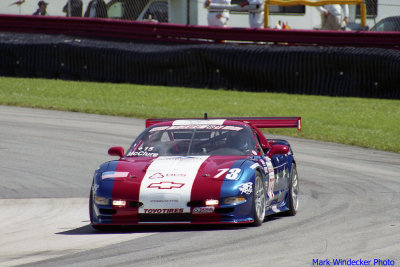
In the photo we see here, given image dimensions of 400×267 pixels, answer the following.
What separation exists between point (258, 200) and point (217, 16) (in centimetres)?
1541

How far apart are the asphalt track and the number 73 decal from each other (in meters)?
0.50

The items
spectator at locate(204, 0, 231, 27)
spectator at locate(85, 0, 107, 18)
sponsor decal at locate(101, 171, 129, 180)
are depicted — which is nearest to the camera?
sponsor decal at locate(101, 171, 129, 180)

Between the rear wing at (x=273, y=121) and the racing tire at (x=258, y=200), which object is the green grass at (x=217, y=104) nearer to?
the rear wing at (x=273, y=121)

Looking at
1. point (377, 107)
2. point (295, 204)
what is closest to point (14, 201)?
point (295, 204)

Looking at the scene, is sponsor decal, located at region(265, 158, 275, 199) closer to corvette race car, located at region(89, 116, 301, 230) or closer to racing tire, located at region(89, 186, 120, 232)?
corvette race car, located at region(89, 116, 301, 230)

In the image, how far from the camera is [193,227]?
27.6 feet

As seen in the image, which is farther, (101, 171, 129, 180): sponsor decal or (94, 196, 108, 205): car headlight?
(101, 171, 129, 180): sponsor decal

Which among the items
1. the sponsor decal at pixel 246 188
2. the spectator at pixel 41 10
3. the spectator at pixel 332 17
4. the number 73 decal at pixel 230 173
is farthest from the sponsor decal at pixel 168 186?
the spectator at pixel 41 10

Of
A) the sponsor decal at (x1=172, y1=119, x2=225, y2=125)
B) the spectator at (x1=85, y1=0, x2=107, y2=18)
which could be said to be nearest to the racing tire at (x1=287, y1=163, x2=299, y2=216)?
the sponsor decal at (x1=172, y1=119, x2=225, y2=125)

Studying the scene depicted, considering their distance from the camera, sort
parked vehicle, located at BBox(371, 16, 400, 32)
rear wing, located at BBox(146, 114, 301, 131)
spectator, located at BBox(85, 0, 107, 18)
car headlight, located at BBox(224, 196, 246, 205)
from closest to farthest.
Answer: car headlight, located at BBox(224, 196, 246, 205), rear wing, located at BBox(146, 114, 301, 131), parked vehicle, located at BBox(371, 16, 400, 32), spectator, located at BBox(85, 0, 107, 18)

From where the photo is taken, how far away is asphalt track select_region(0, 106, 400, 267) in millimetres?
6793

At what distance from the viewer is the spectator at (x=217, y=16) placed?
76.6 feet

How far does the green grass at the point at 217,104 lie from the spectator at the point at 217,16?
1.88 m

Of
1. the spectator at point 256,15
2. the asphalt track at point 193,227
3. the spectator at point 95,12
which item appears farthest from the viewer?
the spectator at point 95,12
